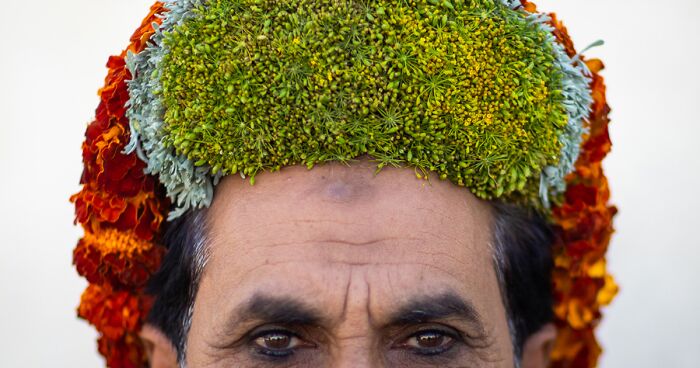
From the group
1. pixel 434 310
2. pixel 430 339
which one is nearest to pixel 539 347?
pixel 430 339

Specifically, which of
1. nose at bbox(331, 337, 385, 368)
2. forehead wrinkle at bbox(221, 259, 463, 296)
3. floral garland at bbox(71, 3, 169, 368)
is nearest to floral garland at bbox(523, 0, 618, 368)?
forehead wrinkle at bbox(221, 259, 463, 296)

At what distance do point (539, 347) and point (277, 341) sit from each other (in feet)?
4.25

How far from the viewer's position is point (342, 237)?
286 centimetres

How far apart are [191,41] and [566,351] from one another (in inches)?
93.2

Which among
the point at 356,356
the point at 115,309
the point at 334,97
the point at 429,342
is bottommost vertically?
the point at 356,356

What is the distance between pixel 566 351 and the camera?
13.2 feet

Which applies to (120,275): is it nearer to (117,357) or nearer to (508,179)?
(117,357)

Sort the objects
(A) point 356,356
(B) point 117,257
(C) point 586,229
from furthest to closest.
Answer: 1. (C) point 586,229
2. (B) point 117,257
3. (A) point 356,356

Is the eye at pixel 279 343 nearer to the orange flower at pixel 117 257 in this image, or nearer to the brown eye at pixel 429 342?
the brown eye at pixel 429 342

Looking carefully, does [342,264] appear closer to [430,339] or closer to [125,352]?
[430,339]

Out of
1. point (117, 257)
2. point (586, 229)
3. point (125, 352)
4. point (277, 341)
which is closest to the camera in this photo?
point (277, 341)

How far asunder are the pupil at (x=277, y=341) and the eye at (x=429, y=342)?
0.40 m

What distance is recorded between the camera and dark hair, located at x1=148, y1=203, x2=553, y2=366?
3178mm

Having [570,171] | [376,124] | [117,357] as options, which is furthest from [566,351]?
[117,357]
